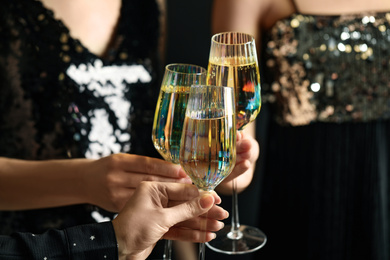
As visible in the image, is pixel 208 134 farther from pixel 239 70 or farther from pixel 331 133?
pixel 331 133

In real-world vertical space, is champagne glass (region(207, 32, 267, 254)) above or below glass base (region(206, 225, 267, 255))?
above

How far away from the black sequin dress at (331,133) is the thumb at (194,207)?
931 mm

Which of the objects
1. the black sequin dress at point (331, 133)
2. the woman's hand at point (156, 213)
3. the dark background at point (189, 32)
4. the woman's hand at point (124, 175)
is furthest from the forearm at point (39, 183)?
the dark background at point (189, 32)

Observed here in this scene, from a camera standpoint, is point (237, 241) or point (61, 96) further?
point (61, 96)

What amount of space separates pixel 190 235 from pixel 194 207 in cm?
11

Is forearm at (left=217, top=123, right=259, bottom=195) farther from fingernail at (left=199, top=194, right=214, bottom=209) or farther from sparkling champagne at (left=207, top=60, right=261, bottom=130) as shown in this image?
fingernail at (left=199, top=194, right=214, bottom=209)

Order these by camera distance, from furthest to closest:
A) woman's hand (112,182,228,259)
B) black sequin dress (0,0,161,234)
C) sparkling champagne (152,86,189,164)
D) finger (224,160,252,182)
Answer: black sequin dress (0,0,161,234)
finger (224,160,252,182)
sparkling champagne (152,86,189,164)
woman's hand (112,182,228,259)

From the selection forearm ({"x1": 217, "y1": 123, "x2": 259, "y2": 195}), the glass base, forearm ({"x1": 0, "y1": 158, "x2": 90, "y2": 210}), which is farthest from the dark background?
forearm ({"x1": 0, "y1": 158, "x2": 90, "y2": 210})

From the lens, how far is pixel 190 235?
3.60 feet

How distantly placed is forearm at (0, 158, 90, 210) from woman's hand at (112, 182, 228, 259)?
42 centimetres

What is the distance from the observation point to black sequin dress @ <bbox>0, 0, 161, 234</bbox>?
1.60 m

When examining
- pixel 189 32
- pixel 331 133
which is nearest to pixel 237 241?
pixel 331 133

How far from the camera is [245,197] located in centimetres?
254

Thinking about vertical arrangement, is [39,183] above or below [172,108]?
below
